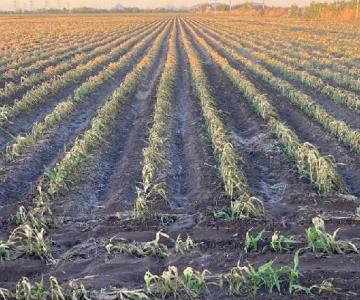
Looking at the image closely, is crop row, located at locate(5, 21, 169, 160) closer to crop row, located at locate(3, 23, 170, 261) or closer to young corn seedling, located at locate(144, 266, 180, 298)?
crop row, located at locate(3, 23, 170, 261)

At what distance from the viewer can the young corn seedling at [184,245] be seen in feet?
20.1

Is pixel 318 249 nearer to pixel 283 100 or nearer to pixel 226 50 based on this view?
pixel 283 100

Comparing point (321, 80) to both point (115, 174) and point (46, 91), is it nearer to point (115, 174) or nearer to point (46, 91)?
point (46, 91)

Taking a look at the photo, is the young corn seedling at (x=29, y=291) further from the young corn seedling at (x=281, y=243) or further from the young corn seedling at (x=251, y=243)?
the young corn seedling at (x=281, y=243)

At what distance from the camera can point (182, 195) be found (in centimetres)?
831

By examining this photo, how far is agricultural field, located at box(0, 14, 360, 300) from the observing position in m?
5.41

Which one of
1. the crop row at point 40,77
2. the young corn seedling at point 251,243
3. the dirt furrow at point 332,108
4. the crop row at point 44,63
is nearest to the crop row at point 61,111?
the crop row at point 40,77

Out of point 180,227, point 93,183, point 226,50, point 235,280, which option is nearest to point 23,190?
point 93,183

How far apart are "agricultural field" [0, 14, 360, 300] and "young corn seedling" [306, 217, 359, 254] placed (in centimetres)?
1

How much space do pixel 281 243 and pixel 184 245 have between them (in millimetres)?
1068

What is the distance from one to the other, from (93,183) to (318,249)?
4.13 m

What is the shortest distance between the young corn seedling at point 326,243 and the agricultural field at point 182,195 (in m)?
0.01

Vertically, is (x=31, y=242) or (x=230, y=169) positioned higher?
(x=230, y=169)

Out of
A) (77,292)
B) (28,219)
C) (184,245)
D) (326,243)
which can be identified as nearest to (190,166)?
(28,219)
